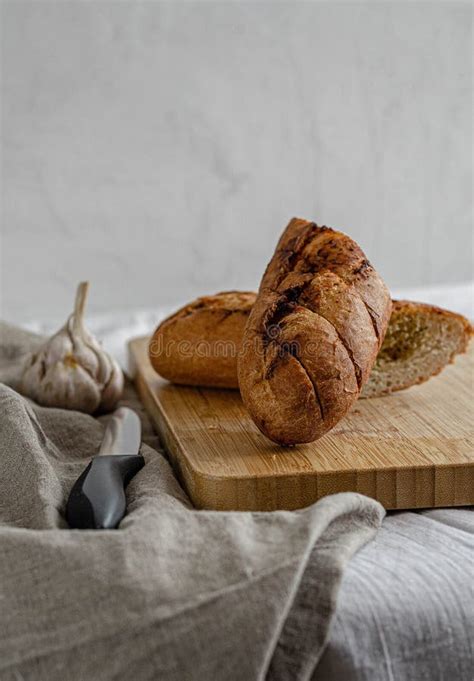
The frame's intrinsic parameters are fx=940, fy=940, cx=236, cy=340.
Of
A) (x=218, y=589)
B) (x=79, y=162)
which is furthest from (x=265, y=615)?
(x=79, y=162)

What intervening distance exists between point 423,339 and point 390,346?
0.19 ft

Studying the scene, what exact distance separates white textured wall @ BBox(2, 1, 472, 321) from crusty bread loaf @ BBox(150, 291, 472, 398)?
154 cm

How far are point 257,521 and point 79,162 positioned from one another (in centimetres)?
Result: 221

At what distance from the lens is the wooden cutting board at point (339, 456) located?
1.25 meters

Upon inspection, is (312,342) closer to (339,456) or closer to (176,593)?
(339,456)

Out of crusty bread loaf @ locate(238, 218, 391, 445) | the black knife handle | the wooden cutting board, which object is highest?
crusty bread loaf @ locate(238, 218, 391, 445)

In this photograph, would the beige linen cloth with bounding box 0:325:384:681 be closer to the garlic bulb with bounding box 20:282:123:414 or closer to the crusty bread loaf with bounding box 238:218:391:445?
the crusty bread loaf with bounding box 238:218:391:445

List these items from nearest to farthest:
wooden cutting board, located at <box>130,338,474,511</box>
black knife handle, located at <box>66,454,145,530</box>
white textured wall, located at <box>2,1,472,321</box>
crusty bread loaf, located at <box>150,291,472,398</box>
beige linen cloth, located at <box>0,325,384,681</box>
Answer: beige linen cloth, located at <box>0,325,384,681</box> < black knife handle, located at <box>66,454,145,530</box> < wooden cutting board, located at <box>130,338,474,511</box> < crusty bread loaf, located at <box>150,291,472,398</box> < white textured wall, located at <box>2,1,472,321</box>

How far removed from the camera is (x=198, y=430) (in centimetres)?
146

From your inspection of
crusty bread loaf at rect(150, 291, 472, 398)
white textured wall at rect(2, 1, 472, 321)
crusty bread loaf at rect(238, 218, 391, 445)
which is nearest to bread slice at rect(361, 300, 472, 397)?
crusty bread loaf at rect(150, 291, 472, 398)

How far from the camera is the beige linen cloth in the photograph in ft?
3.06

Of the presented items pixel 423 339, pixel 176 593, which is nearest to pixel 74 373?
pixel 423 339

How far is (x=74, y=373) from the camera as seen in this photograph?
167 cm

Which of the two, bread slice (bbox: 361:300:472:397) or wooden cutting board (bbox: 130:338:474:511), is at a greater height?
bread slice (bbox: 361:300:472:397)
